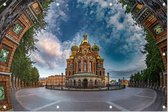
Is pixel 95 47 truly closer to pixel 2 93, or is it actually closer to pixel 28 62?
pixel 28 62

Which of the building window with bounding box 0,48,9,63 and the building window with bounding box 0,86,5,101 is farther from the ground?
the building window with bounding box 0,48,9,63

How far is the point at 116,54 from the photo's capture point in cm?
610

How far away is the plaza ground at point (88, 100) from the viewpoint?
18.7ft

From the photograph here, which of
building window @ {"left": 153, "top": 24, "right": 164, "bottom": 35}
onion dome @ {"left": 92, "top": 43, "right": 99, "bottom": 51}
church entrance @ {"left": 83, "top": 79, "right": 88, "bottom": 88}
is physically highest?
building window @ {"left": 153, "top": 24, "right": 164, "bottom": 35}

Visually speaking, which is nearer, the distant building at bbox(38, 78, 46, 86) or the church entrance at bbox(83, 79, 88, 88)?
the church entrance at bbox(83, 79, 88, 88)

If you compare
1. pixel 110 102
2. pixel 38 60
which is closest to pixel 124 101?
pixel 110 102

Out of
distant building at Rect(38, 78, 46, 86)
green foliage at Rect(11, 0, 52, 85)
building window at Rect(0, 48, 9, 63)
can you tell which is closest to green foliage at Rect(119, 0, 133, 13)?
green foliage at Rect(11, 0, 52, 85)

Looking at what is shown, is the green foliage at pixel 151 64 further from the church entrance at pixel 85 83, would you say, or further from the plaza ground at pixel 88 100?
the church entrance at pixel 85 83

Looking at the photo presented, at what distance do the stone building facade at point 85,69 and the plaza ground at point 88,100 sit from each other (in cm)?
28

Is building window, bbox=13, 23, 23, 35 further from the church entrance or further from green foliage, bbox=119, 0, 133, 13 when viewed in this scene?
green foliage, bbox=119, 0, 133, 13

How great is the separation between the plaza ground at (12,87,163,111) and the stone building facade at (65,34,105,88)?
28 cm

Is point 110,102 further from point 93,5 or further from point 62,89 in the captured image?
point 93,5

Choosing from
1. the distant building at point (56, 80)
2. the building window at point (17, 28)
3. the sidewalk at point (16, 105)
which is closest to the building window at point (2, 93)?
the sidewalk at point (16, 105)

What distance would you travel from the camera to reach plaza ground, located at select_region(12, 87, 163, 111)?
5.71 metres
